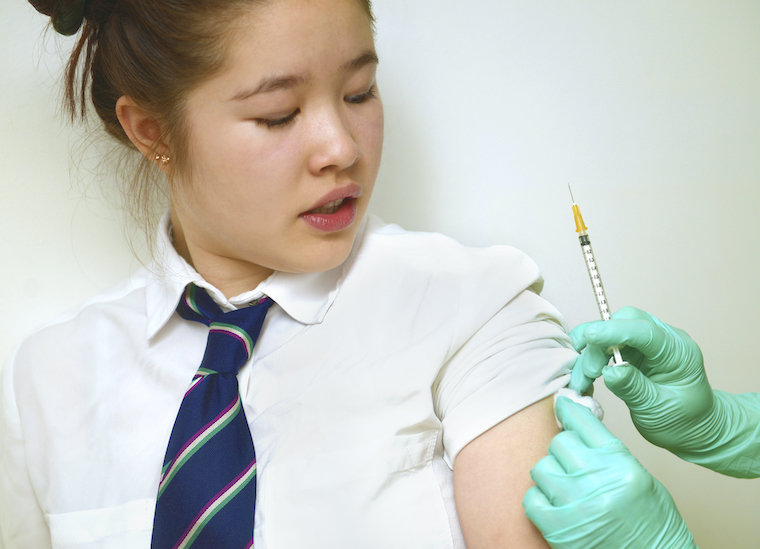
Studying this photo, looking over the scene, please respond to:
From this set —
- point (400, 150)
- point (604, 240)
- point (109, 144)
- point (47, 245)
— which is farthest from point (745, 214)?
point (47, 245)

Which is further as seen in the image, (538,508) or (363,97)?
(363,97)

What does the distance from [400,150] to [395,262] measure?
1.53 feet

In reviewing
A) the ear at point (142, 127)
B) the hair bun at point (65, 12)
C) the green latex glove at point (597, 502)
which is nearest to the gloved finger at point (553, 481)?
the green latex glove at point (597, 502)

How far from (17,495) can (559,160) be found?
1.34m

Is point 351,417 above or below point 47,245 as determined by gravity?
below

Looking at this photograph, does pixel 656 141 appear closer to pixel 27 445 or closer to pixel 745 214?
pixel 745 214

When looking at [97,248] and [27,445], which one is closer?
[27,445]

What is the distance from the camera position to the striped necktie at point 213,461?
3.36 ft

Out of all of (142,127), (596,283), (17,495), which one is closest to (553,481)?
(596,283)

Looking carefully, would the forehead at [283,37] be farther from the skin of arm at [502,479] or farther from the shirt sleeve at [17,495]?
the shirt sleeve at [17,495]

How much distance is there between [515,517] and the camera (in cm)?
98

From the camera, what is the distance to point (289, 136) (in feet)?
3.26

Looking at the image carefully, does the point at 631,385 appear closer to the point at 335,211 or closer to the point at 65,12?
the point at 335,211

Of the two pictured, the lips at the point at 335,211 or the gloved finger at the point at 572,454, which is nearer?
the gloved finger at the point at 572,454
